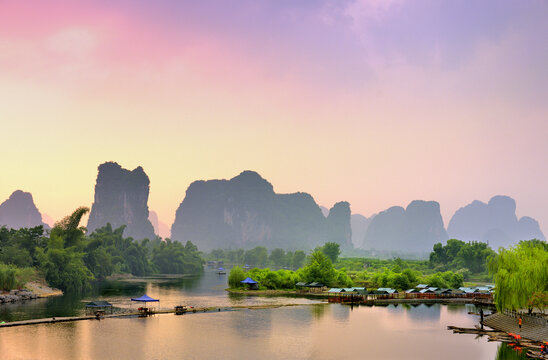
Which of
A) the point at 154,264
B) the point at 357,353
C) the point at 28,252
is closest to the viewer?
the point at 357,353

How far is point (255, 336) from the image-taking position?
139 feet

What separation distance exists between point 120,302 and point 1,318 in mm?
18681

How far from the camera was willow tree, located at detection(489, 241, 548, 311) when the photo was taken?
43156 millimetres

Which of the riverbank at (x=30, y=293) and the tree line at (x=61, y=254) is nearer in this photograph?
the riverbank at (x=30, y=293)

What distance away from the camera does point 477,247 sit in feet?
415

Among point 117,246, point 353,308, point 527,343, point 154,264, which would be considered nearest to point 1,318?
point 353,308

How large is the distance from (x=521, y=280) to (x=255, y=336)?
24.6 metres

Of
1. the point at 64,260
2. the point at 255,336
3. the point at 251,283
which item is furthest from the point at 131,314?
the point at 64,260

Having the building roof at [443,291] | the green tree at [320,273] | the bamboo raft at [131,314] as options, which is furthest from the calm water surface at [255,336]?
the green tree at [320,273]

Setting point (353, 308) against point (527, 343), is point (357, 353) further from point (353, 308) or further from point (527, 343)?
point (353, 308)

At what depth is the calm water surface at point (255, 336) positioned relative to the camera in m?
36.0

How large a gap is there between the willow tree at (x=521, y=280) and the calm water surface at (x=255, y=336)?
4.84m

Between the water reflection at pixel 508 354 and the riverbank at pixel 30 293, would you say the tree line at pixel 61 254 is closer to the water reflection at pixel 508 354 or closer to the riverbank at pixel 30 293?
the riverbank at pixel 30 293

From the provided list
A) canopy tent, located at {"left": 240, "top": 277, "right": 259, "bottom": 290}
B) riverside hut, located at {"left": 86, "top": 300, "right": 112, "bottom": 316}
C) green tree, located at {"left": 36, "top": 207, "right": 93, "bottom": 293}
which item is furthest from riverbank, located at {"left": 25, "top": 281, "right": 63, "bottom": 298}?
canopy tent, located at {"left": 240, "top": 277, "right": 259, "bottom": 290}
